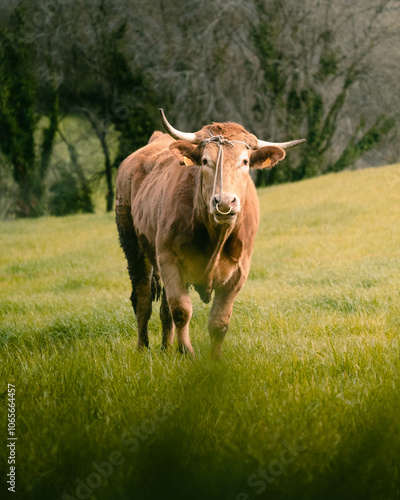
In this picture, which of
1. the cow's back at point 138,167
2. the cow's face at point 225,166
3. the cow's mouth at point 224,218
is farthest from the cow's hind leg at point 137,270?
the cow's mouth at point 224,218

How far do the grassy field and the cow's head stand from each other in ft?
2.71

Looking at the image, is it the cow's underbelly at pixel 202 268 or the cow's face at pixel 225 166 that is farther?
the cow's underbelly at pixel 202 268

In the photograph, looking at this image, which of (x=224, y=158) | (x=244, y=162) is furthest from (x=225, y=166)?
(x=244, y=162)

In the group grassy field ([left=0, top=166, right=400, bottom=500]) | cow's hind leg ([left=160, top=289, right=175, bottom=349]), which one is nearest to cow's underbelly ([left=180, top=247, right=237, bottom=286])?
grassy field ([left=0, top=166, right=400, bottom=500])

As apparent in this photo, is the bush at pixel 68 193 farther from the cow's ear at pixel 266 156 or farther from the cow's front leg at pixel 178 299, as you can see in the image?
the cow's ear at pixel 266 156

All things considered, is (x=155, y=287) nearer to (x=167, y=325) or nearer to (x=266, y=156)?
(x=167, y=325)

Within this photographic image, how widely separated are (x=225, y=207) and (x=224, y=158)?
15.8 inches

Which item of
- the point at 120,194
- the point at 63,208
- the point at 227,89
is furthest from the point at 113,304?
the point at 227,89

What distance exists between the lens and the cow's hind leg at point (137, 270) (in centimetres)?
463

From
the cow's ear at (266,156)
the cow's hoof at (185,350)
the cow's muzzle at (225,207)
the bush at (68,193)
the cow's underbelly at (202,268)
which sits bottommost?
the bush at (68,193)

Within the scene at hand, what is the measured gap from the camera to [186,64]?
1376cm

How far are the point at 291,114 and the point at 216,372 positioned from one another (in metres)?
13.6

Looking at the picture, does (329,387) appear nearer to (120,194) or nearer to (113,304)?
(120,194)

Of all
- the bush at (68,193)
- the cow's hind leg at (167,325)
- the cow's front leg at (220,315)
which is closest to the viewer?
the cow's front leg at (220,315)
